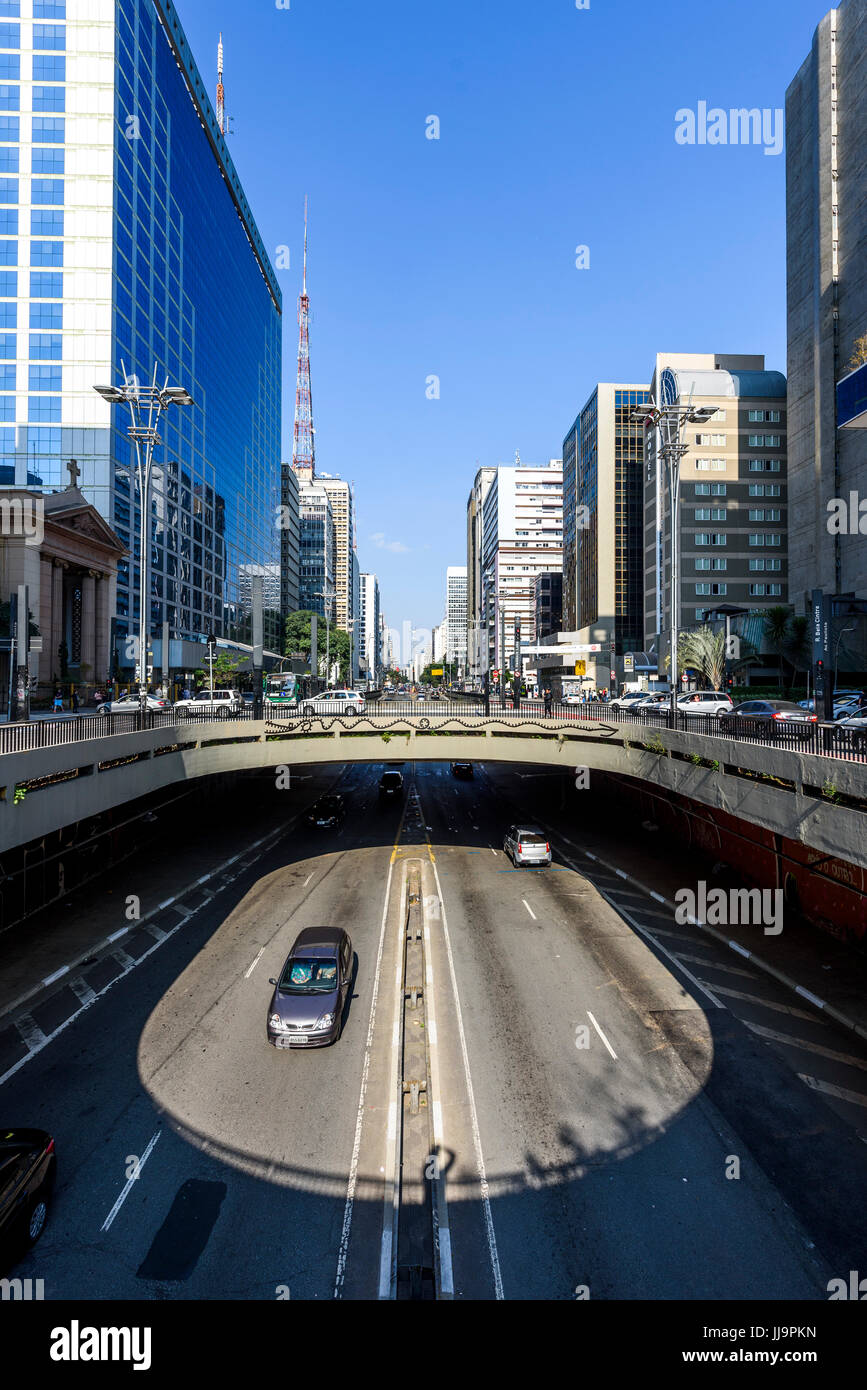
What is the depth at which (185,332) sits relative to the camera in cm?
9094

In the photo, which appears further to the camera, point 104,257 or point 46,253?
point 104,257

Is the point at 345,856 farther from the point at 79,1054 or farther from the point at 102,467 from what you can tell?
the point at 102,467

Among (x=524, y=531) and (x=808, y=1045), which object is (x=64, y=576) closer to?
(x=808, y=1045)

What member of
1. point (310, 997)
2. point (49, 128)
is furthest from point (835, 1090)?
point (49, 128)

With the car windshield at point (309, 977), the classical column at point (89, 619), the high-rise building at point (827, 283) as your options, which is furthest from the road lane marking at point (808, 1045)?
the classical column at point (89, 619)

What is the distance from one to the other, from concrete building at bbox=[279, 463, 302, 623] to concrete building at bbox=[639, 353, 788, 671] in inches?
3506

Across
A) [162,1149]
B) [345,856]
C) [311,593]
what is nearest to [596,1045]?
[162,1149]

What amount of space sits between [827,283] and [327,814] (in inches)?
2521

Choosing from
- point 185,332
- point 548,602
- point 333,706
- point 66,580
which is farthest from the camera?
point 548,602

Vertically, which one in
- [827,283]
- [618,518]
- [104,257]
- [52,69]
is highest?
[52,69]

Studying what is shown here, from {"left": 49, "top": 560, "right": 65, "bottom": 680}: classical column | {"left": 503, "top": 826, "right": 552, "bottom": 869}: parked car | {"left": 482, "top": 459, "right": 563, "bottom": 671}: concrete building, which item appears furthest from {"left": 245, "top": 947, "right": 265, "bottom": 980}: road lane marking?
{"left": 482, "top": 459, "right": 563, "bottom": 671}: concrete building

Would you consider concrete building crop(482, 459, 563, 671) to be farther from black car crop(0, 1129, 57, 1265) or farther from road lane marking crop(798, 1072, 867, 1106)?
black car crop(0, 1129, 57, 1265)

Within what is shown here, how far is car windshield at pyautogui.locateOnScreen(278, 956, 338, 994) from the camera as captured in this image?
58.2 feet

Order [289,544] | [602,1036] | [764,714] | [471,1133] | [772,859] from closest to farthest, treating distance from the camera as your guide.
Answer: [471,1133] < [602,1036] < [772,859] < [764,714] < [289,544]
